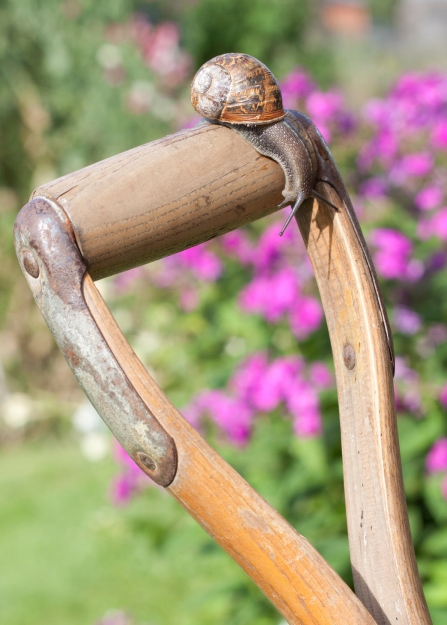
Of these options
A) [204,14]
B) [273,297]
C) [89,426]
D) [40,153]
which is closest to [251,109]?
[273,297]

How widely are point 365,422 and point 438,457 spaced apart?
1.44 metres

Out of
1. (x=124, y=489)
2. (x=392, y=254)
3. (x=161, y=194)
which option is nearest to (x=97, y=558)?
(x=124, y=489)

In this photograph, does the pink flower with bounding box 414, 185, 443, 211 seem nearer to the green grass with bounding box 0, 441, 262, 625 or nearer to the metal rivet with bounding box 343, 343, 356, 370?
the green grass with bounding box 0, 441, 262, 625

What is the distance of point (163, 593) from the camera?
10.2ft

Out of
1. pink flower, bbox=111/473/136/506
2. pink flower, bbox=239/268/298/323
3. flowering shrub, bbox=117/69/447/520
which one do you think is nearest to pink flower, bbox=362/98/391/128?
flowering shrub, bbox=117/69/447/520

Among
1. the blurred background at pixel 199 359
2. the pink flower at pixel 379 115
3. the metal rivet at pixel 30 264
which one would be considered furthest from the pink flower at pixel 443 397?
the metal rivet at pixel 30 264

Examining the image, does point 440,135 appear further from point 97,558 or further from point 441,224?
point 97,558

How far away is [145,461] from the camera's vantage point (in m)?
0.61

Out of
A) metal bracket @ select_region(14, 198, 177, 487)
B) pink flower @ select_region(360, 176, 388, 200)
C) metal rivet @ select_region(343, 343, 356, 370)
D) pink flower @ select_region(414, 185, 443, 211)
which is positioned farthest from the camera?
pink flower @ select_region(360, 176, 388, 200)

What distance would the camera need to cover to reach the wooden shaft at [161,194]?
606 millimetres

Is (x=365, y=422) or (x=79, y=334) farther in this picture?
(x=365, y=422)

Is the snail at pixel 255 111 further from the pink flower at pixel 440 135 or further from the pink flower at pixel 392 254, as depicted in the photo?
the pink flower at pixel 440 135

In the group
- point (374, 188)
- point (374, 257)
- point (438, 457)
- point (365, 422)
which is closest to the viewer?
point (365, 422)

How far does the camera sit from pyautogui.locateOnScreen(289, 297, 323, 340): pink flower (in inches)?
87.2
